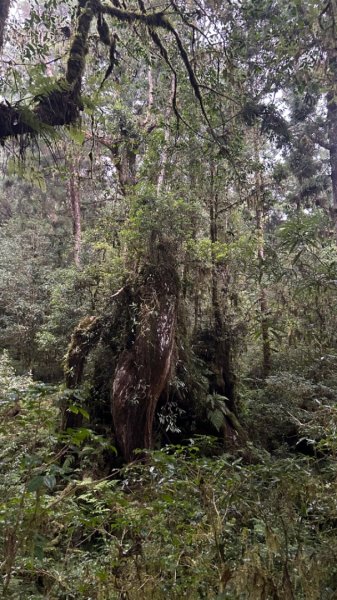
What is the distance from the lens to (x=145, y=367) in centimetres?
644

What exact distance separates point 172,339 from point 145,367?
72 cm

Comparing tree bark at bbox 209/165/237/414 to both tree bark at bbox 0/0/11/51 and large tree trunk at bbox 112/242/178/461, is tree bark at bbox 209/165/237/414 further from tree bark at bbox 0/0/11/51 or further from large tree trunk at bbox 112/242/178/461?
tree bark at bbox 0/0/11/51

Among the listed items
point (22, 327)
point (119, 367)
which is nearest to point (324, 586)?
point (119, 367)

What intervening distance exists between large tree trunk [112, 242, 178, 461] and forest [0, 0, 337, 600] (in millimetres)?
32

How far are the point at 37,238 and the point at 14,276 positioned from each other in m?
2.63

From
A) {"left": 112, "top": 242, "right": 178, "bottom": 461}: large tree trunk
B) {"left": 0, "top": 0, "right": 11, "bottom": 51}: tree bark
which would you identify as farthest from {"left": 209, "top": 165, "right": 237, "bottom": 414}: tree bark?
{"left": 0, "top": 0, "right": 11, "bottom": 51}: tree bark

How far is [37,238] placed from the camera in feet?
Answer: 56.0

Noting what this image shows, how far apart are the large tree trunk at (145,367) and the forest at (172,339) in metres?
0.03

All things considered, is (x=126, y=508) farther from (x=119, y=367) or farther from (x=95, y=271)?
(x=95, y=271)

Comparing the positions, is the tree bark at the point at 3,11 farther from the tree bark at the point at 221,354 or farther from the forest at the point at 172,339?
the tree bark at the point at 221,354

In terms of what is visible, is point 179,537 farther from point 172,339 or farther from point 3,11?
point 3,11

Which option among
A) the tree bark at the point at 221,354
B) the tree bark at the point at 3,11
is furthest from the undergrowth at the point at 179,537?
the tree bark at the point at 221,354

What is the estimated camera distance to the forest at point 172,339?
8.77ft

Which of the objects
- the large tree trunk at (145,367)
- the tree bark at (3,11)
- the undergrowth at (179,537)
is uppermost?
the tree bark at (3,11)
